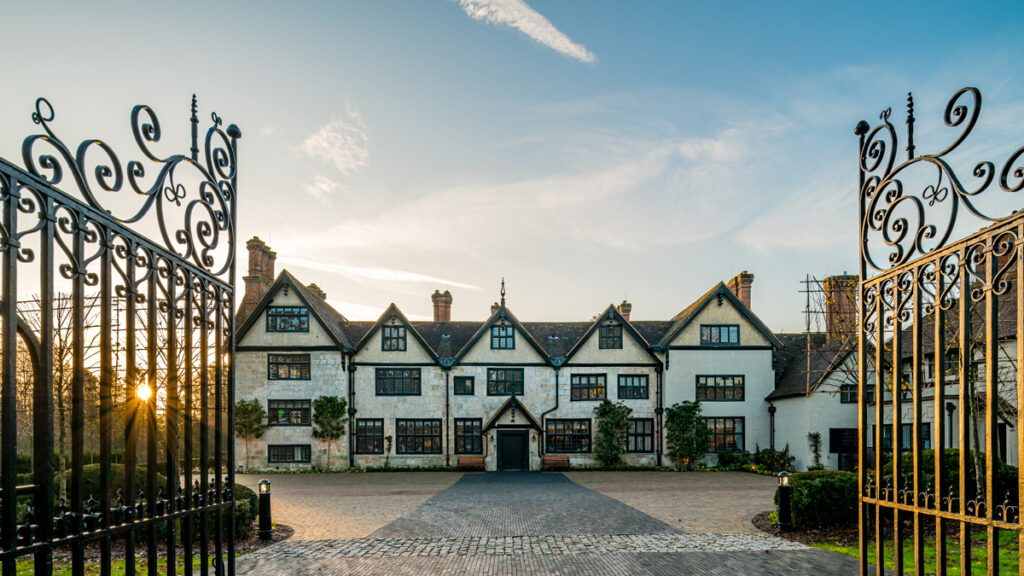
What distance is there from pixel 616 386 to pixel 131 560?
90.9 ft

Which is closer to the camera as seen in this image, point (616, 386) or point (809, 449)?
point (809, 449)

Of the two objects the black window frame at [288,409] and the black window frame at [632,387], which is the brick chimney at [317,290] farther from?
the black window frame at [632,387]

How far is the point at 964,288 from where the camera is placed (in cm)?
422

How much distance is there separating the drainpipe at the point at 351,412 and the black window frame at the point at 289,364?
1898mm

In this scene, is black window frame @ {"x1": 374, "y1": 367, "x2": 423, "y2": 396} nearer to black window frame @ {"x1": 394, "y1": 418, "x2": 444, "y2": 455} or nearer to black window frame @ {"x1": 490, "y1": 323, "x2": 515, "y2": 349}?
black window frame @ {"x1": 394, "y1": 418, "x2": 444, "y2": 455}

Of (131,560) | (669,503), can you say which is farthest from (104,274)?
(669,503)

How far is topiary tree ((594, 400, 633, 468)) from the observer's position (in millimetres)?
29125

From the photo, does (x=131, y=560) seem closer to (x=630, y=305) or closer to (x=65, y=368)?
(x=65, y=368)

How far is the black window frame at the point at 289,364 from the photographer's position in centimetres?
2945

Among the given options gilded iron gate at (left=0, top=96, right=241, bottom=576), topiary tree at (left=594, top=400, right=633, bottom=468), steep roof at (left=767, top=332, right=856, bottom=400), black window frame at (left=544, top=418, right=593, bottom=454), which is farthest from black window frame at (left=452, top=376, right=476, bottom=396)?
gilded iron gate at (left=0, top=96, right=241, bottom=576)

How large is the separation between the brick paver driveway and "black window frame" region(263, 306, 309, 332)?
8.48 meters

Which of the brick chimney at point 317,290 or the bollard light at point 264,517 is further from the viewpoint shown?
the brick chimney at point 317,290

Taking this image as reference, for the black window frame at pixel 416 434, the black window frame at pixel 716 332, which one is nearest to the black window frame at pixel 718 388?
the black window frame at pixel 716 332

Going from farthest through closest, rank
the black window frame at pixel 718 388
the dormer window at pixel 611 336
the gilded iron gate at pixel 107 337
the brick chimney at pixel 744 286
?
the brick chimney at pixel 744 286 < the dormer window at pixel 611 336 < the black window frame at pixel 718 388 < the gilded iron gate at pixel 107 337
